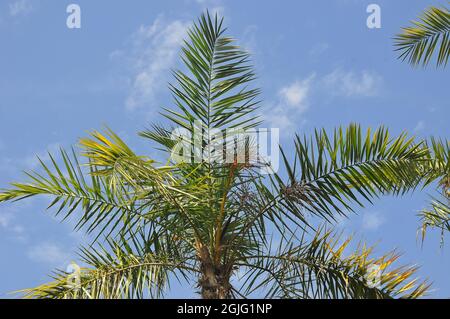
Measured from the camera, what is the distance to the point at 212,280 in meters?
7.41

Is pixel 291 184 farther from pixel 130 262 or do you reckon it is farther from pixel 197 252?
pixel 130 262

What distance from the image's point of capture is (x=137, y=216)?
7836 millimetres

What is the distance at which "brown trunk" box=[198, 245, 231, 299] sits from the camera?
24.1ft

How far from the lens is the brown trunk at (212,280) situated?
7.34 meters
